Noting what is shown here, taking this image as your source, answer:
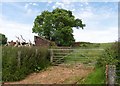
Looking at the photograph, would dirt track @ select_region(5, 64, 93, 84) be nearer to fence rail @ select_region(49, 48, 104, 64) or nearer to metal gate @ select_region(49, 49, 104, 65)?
metal gate @ select_region(49, 49, 104, 65)

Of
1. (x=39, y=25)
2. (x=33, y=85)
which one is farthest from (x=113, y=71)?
(x=39, y=25)

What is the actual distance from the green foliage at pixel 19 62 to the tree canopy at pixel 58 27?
53.4ft

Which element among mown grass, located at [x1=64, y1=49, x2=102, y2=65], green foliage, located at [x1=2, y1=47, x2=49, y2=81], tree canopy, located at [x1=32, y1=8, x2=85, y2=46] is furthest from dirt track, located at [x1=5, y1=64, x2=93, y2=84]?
tree canopy, located at [x1=32, y1=8, x2=85, y2=46]

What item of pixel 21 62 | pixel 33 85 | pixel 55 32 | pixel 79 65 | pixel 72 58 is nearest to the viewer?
pixel 33 85

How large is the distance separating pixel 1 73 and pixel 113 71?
7.15 m

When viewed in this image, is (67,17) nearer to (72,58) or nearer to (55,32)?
(55,32)

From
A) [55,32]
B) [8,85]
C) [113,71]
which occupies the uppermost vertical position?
[55,32]

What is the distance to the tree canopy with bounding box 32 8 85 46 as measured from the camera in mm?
33062

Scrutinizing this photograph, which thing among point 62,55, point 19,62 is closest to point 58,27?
point 62,55

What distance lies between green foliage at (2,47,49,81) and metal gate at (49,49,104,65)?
8.14 feet

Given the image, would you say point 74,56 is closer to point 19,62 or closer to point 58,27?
point 19,62

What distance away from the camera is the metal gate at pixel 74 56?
19.0m

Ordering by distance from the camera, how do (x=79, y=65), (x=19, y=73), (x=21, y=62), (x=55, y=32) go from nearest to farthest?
1. (x=19, y=73)
2. (x=21, y=62)
3. (x=79, y=65)
4. (x=55, y=32)

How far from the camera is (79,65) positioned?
18391mm
